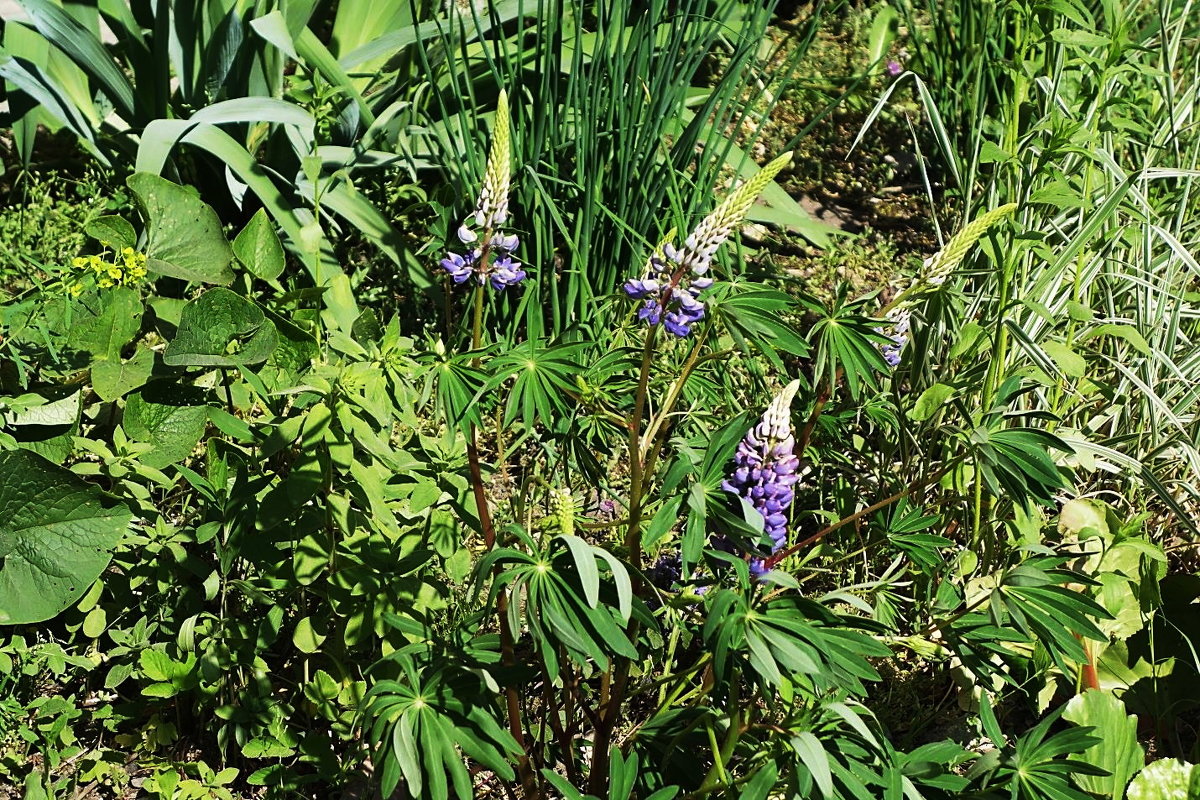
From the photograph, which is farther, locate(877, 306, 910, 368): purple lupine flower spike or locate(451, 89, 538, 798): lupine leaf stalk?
locate(877, 306, 910, 368): purple lupine flower spike

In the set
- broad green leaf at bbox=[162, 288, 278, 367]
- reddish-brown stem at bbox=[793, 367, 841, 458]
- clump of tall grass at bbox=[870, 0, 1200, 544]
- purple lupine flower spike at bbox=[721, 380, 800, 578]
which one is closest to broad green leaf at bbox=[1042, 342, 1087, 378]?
clump of tall grass at bbox=[870, 0, 1200, 544]

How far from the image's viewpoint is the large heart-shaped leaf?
1.64m

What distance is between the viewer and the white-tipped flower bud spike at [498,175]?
128cm

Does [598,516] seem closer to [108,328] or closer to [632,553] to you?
[632,553]

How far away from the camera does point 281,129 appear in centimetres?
271

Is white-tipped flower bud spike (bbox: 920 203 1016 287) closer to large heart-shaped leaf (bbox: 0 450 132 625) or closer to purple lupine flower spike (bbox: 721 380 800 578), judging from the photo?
purple lupine flower spike (bbox: 721 380 800 578)

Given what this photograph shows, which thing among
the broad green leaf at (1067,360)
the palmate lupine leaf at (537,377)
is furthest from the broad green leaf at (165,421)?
the broad green leaf at (1067,360)

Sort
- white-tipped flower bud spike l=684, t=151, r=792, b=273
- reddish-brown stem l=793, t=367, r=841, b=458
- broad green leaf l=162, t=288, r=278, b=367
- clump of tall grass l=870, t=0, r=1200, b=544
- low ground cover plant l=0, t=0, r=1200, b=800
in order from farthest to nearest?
1. clump of tall grass l=870, t=0, r=1200, b=544
2. broad green leaf l=162, t=288, r=278, b=367
3. reddish-brown stem l=793, t=367, r=841, b=458
4. low ground cover plant l=0, t=0, r=1200, b=800
5. white-tipped flower bud spike l=684, t=151, r=792, b=273

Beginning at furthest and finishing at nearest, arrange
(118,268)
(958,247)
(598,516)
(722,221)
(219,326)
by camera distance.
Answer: (598,516) → (118,268) → (219,326) → (958,247) → (722,221)

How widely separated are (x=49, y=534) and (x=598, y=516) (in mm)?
945

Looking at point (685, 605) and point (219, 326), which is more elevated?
point (219, 326)

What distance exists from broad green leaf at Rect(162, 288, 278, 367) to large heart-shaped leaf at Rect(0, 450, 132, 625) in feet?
0.83

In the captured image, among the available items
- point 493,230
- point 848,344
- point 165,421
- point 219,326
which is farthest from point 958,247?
point 165,421

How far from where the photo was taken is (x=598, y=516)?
7.14 feet
